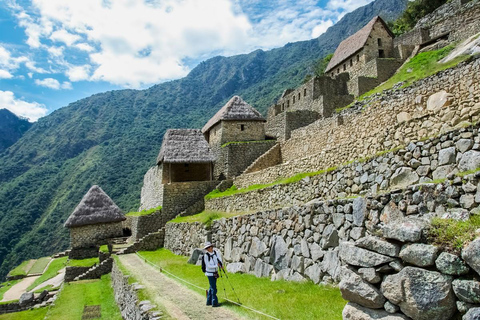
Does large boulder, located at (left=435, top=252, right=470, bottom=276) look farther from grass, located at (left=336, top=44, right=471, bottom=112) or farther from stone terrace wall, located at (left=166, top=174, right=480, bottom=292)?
grass, located at (left=336, top=44, right=471, bottom=112)

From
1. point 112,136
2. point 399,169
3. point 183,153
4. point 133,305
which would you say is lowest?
point 133,305

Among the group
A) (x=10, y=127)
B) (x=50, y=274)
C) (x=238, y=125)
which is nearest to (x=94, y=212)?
(x=50, y=274)

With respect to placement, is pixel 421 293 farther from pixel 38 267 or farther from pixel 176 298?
pixel 38 267

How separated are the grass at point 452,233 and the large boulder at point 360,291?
73 cm

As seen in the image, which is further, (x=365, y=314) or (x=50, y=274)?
(x=50, y=274)

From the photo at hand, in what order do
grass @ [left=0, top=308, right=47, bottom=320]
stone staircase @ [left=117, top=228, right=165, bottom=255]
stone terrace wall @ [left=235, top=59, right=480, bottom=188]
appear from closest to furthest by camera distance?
1. stone terrace wall @ [left=235, top=59, right=480, bottom=188]
2. grass @ [left=0, top=308, right=47, bottom=320]
3. stone staircase @ [left=117, top=228, right=165, bottom=255]

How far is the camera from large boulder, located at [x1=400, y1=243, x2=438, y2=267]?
2.97 meters

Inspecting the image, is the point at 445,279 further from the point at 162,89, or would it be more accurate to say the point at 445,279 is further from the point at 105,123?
the point at 162,89

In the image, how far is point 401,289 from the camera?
3.13 metres

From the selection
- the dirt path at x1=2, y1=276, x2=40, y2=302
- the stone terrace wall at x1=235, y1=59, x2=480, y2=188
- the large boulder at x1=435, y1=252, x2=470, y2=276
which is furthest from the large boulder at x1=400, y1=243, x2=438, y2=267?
the dirt path at x1=2, y1=276, x2=40, y2=302

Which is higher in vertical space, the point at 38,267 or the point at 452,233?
the point at 452,233

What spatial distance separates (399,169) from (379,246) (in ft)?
12.1

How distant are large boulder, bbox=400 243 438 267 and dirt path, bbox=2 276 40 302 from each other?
20.4 m

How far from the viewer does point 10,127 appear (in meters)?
95.1
